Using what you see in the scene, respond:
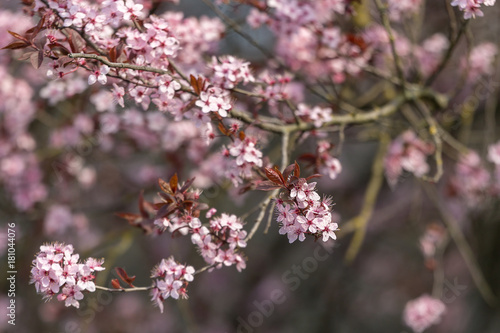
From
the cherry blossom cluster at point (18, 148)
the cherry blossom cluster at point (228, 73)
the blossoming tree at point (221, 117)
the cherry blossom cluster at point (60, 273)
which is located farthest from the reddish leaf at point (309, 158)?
the cherry blossom cluster at point (18, 148)

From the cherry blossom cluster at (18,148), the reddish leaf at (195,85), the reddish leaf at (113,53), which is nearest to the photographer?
the reddish leaf at (113,53)

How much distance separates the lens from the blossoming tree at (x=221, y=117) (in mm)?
1786

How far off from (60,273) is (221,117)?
843mm

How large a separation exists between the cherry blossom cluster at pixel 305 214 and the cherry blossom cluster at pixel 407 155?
1.64m

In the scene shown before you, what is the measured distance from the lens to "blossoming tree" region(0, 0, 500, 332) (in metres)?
1.79

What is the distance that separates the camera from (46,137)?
193 inches

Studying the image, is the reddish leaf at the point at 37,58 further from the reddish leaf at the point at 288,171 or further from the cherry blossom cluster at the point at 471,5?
the cherry blossom cluster at the point at 471,5

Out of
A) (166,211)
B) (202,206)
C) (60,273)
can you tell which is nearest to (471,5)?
(202,206)

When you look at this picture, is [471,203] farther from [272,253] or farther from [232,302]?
[232,302]

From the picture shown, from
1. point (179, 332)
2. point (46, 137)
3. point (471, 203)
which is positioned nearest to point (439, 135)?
point (471, 203)

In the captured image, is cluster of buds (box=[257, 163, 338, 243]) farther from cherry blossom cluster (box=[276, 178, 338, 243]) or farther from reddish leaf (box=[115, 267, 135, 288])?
reddish leaf (box=[115, 267, 135, 288])

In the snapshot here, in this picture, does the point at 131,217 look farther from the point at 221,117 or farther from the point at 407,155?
the point at 407,155

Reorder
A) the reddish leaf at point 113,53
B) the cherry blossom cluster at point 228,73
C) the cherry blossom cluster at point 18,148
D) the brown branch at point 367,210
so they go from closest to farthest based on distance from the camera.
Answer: the reddish leaf at point 113,53
the cherry blossom cluster at point 228,73
the brown branch at point 367,210
the cherry blossom cluster at point 18,148

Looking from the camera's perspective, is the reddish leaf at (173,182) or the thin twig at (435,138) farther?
the thin twig at (435,138)
